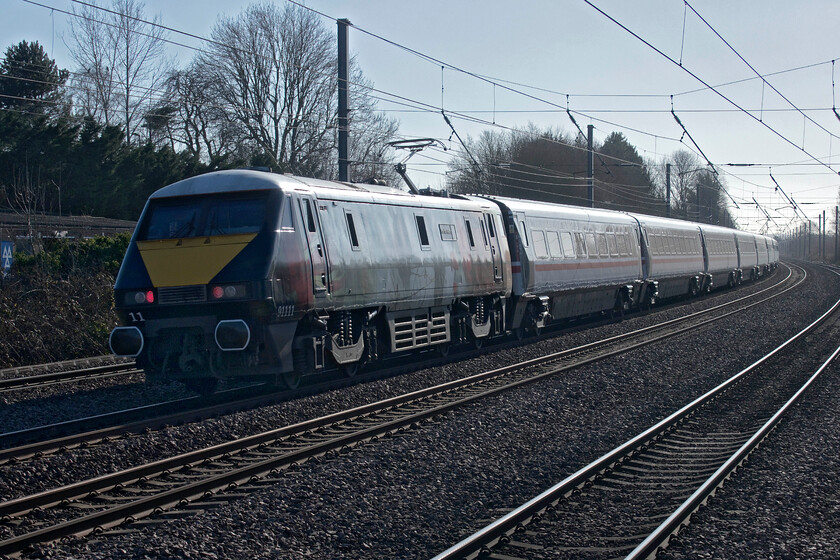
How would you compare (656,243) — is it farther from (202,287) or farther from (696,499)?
(696,499)

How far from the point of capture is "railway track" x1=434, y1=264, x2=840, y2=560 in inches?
232

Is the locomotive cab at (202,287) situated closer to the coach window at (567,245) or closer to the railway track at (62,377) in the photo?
the railway track at (62,377)

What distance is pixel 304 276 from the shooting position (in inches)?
436

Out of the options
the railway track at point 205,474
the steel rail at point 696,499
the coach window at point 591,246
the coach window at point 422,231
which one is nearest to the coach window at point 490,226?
the coach window at point 422,231

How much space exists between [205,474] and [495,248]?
10.3m

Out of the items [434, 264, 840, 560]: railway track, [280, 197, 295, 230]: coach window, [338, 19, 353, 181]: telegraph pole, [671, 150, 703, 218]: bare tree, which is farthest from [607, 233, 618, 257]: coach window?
[671, 150, 703, 218]: bare tree

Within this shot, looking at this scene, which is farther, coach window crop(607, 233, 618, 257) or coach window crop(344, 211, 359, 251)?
coach window crop(607, 233, 618, 257)

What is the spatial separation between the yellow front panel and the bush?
5.26 m

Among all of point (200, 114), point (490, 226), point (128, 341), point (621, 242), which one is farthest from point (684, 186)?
point (128, 341)

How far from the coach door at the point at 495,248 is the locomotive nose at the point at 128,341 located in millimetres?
7900

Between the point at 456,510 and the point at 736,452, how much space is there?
3.28 meters

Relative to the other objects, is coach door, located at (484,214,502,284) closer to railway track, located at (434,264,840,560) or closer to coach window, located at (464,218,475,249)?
coach window, located at (464,218,475,249)

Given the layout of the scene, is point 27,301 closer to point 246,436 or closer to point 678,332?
point 246,436

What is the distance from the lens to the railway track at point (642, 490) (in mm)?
5902
